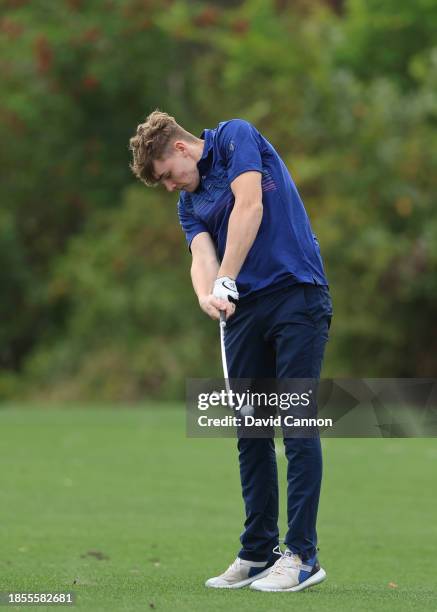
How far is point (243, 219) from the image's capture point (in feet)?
19.7

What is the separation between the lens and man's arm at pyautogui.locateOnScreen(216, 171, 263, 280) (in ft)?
19.7

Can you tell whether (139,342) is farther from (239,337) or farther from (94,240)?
(239,337)

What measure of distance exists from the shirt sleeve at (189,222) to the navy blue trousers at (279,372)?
48 centimetres

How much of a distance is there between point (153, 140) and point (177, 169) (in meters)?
0.18

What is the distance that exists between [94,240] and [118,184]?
5.31ft

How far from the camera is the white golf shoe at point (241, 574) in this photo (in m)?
6.35

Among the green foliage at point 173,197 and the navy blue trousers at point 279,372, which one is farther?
the green foliage at point 173,197

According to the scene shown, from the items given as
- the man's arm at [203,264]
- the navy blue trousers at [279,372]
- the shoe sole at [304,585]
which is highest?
the man's arm at [203,264]

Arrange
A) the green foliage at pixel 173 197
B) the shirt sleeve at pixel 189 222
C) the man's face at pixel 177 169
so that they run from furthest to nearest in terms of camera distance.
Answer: the green foliage at pixel 173 197, the shirt sleeve at pixel 189 222, the man's face at pixel 177 169

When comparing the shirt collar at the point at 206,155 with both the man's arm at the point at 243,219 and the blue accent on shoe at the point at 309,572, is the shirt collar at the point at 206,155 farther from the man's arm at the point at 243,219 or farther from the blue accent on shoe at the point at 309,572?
the blue accent on shoe at the point at 309,572

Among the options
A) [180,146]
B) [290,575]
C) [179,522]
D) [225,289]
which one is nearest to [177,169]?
[180,146]

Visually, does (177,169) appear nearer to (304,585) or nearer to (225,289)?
(225,289)

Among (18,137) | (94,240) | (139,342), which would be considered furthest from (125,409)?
(18,137)

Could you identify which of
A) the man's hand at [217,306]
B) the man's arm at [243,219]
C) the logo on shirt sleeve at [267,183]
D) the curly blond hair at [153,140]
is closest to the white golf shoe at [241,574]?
the man's hand at [217,306]
